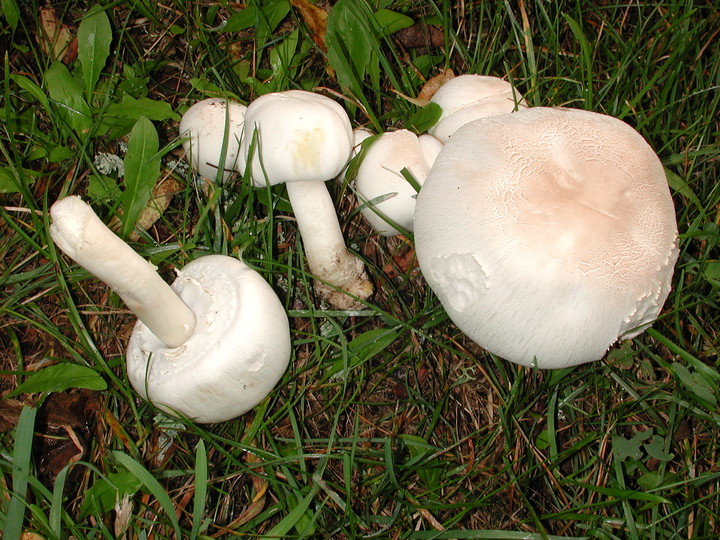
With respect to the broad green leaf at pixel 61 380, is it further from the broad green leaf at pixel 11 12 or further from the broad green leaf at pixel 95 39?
the broad green leaf at pixel 11 12

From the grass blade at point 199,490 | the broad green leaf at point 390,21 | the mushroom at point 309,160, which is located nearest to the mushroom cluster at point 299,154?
the mushroom at point 309,160

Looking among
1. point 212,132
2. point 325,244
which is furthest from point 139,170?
point 325,244

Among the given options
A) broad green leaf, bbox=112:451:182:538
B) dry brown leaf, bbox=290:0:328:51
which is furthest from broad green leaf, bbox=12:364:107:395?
dry brown leaf, bbox=290:0:328:51

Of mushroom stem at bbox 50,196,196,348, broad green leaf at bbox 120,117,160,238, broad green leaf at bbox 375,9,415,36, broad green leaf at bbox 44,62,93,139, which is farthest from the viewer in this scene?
broad green leaf at bbox 375,9,415,36

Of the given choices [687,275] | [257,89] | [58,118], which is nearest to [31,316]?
[58,118]

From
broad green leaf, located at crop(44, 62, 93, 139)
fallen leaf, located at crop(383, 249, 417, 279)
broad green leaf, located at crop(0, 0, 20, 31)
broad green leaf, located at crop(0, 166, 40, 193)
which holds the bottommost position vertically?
fallen leaf, located at crop(383, 249, 417, 279)

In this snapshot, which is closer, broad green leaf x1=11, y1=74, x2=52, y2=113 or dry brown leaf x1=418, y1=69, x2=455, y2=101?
broad green leaf x1=11, y1=74, x2=52, y2=113

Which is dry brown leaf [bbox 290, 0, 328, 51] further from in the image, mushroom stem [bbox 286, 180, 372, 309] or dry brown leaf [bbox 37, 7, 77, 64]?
dry brown leaf [bbox 37, 7, 77, 64]
